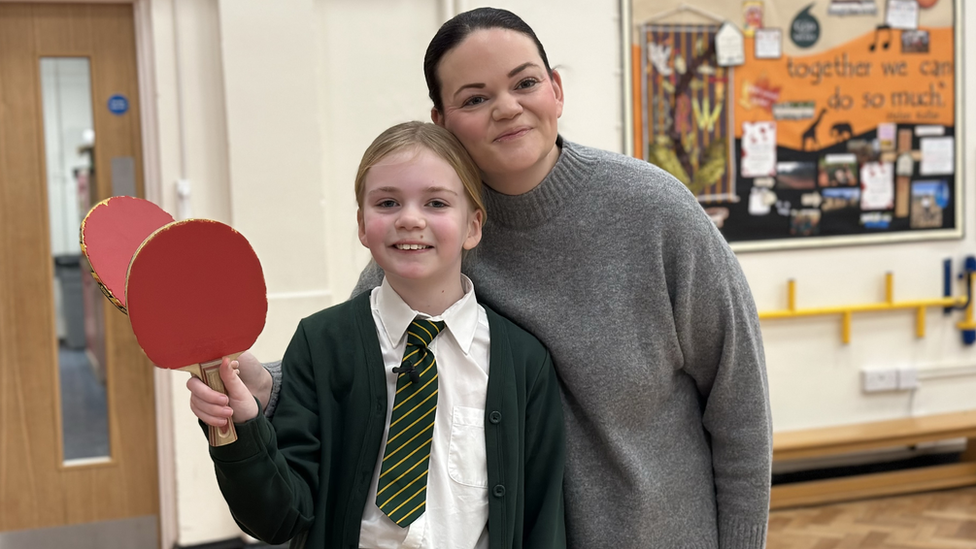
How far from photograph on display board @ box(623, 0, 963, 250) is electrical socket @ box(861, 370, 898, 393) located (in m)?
0.72

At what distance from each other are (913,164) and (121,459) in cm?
427

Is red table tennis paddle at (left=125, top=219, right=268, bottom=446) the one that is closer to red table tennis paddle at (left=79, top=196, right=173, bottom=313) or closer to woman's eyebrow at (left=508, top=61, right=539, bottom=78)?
red table tennis paddle at (left=79, top=196, right=173, bottom=313)

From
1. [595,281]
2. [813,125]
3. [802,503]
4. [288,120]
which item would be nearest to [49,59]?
[288,120]

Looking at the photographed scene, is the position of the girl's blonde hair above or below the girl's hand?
above

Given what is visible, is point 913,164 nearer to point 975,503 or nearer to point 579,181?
point 975,503

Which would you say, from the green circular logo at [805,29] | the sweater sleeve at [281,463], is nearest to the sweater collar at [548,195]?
the sweater sleeve at [281,463]

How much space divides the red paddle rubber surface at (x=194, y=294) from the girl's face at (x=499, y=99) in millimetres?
442

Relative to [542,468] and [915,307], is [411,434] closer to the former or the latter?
[542,468]

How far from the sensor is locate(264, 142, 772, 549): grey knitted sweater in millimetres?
1338

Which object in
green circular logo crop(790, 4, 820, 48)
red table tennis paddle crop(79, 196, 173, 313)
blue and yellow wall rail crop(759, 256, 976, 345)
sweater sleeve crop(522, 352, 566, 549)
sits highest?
green circular logo crop(790, 4, 820, 48)

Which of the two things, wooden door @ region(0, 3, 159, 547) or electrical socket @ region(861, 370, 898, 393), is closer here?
wooden door @ region(0, 3, 159, 547)

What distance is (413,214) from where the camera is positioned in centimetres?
117

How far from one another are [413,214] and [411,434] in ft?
1.07

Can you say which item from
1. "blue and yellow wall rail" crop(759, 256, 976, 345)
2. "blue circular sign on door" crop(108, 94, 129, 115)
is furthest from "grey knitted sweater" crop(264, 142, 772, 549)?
"blue and yellow wall rail" crop(759, 256, 976, 345)
